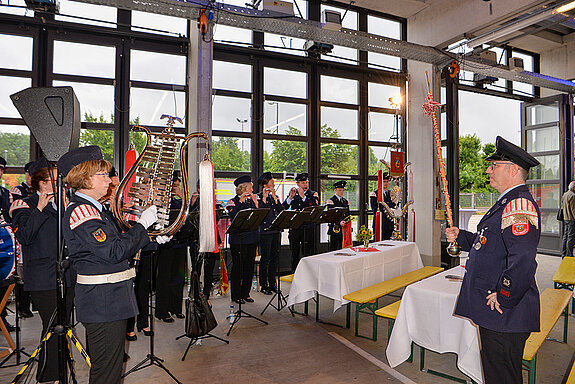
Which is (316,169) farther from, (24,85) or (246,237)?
(24,85)

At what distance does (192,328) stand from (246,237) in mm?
1766

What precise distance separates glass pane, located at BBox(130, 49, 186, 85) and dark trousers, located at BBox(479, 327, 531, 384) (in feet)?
20.4

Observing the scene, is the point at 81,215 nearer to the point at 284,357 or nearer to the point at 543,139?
the point at 284,357

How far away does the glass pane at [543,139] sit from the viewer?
9789mm

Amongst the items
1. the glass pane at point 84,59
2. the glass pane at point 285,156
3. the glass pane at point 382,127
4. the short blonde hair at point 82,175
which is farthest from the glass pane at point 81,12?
the glass pane at point 382,127

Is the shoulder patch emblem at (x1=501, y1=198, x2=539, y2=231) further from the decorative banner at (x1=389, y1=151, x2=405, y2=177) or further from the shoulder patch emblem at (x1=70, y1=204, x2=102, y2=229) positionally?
the decorative banner at (x1=389, y1=151, x2=405, y2=177)

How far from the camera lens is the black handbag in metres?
3.51

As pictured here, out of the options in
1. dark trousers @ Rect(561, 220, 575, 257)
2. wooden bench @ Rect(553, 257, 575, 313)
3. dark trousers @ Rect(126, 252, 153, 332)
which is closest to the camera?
dark trousers @ Rect(126, 252, 153, 332)

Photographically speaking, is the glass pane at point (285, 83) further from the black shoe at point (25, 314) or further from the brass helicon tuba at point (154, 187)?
the black shoe at point (25, 314)

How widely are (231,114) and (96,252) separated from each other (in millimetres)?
5344

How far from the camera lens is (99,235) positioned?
1960mm

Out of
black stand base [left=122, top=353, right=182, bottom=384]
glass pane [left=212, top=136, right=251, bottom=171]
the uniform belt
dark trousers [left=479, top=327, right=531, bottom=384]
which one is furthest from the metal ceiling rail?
dark trousers [left=479, top=327, right=531, bottom=384]

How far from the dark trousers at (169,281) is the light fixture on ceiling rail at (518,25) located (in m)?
6.52

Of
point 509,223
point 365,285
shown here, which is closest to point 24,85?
point 365,285
